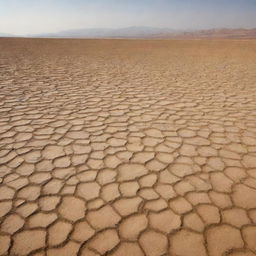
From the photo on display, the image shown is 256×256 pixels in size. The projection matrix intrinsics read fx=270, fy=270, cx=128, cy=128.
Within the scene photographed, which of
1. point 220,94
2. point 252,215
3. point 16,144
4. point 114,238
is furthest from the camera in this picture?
point 220,94

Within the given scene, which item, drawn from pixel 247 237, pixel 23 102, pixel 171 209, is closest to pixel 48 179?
pixel 171 209

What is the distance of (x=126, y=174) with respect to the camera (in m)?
2.24

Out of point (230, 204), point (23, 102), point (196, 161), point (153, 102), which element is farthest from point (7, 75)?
point (230, 204)

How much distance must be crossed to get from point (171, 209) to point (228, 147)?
1.19m

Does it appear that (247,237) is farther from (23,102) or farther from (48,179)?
(23,102)

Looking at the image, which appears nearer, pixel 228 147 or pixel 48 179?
pixel 48 179

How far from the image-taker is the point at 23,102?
4.00 m

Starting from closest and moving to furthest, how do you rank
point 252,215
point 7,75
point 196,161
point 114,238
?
point 114,238 → point 252,215 → point 196,161 → point 7,75

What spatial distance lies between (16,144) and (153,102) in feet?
7.18

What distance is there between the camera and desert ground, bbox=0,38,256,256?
63.9 inches

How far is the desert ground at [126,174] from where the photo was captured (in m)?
1.62

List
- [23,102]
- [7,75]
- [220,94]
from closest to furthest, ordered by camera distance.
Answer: [23,102] → [220,94] → [7,75]

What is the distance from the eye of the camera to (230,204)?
1.92 metres

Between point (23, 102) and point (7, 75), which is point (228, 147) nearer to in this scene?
point (23, 102)
